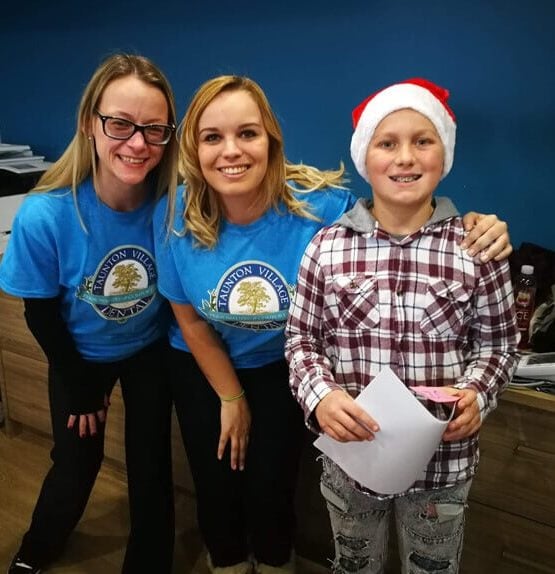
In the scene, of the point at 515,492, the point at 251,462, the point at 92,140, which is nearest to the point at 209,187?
the point at 92,140

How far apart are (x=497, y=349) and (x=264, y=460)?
24.3 inches

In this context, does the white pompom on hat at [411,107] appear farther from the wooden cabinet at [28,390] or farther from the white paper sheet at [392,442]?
the wooden cabinet at [28,390]

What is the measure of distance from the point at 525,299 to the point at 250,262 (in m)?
0.73

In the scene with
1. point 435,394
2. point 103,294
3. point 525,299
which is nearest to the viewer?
point 435,394

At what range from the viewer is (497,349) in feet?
3.52

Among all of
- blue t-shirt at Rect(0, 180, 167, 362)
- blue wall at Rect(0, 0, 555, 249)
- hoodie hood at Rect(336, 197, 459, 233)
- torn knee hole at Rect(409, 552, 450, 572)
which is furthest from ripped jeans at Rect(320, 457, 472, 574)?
blue wall at Rect(0, 0, 555, 249)

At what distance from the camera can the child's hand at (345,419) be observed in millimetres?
1019

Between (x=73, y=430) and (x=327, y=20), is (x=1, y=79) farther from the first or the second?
(x=73, y=430)

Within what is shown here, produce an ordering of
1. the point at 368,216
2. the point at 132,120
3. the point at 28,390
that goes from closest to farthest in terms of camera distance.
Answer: the point at 368,216 → the point at 132,120 → the point at 28,390

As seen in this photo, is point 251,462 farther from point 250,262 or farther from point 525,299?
point 525,299

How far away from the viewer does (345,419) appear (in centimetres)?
103

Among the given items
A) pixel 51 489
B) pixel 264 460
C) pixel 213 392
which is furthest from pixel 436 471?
pixel 51 489

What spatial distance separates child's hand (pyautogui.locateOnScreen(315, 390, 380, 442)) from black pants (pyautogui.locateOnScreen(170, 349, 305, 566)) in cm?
35

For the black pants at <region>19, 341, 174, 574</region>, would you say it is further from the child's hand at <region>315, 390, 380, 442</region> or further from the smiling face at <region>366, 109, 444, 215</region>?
the smiling face at <region>366, 109, 444, 215</region>
